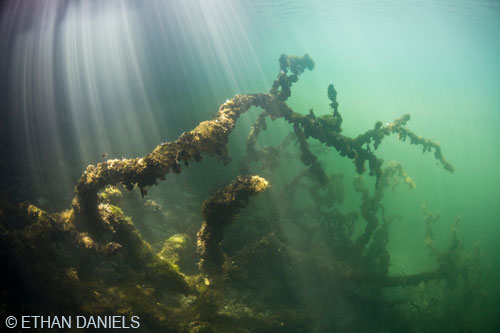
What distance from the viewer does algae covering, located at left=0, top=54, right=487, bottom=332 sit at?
3.93 metres

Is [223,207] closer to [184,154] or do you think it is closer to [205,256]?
[184,154]

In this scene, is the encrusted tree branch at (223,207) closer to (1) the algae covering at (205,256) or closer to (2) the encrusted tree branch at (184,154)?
(1) the algae covering at (205,256)

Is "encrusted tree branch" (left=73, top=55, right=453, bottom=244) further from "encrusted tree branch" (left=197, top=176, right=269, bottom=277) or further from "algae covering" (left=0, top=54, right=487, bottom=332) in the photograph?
"encrusted tree branch" (left=197, top=176, right=269, bottom=277)

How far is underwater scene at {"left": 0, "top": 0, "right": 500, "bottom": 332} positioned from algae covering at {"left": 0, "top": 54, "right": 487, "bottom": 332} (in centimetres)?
4

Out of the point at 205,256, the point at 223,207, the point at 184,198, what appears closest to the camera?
the point at 223,207

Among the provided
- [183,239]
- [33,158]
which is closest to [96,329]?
[183,239]

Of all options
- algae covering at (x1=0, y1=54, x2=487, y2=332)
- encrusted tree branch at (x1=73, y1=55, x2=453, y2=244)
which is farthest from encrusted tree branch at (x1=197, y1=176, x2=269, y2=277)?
encrusted tree branch at (x1=73, y1=55, x2=453, y2=244)

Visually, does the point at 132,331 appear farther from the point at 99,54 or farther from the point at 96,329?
the point at 99,54

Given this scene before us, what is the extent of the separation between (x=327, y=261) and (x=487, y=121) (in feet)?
528

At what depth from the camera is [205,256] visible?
4586 millimetres

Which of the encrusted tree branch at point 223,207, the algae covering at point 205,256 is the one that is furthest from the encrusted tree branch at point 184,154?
the encrusted tree branch at point 223,207

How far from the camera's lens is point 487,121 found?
11438 cm

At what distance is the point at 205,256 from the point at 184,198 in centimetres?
642

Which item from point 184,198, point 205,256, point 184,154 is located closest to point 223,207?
point 184,154
